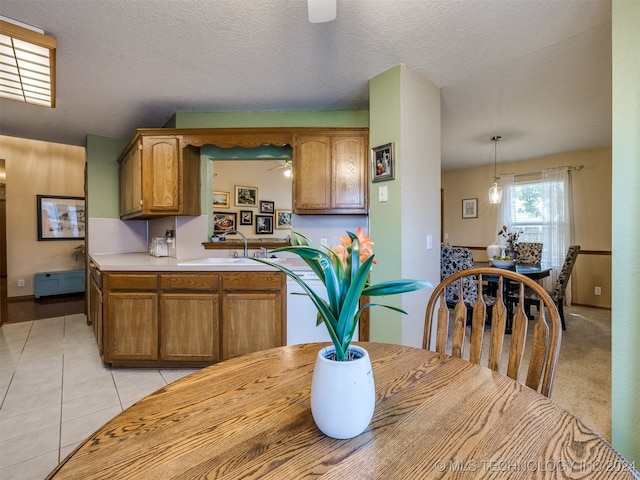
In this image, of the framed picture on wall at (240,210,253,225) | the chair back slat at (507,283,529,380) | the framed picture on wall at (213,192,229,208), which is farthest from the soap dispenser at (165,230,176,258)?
the chair back slat at (507,283,529,380)

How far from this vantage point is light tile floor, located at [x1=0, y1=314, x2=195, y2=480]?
5.40ft

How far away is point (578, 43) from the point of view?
205 centimetres

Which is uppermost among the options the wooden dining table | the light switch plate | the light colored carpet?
the light switch plate

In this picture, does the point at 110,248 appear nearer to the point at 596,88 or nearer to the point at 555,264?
the point at 596,88

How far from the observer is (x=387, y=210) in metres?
2.39

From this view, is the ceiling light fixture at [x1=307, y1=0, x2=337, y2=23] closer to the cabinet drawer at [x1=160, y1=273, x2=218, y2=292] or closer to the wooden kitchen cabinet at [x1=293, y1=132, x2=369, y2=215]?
the wooden kitchen cabinet at [x1=293, y1=132, x2=369, y2=215]

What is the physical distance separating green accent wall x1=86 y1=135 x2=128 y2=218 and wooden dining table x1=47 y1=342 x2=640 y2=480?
12.5 feet

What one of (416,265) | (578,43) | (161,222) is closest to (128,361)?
(161,222)

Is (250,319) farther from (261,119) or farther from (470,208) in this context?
(470,208)

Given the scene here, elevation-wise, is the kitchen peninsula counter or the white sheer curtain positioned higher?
the white sheer curtain

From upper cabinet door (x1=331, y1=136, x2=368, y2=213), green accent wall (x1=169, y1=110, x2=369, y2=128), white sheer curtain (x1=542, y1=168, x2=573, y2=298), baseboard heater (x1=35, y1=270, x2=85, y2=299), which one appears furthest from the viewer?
baseboard heater (x1=35, y1=270, x2=85, y2=299)

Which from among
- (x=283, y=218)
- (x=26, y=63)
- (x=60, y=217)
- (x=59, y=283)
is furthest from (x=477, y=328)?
(x=60, y=217)

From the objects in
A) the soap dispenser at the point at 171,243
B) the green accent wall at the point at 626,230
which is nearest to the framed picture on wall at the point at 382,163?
the green accent wall at the point at 626,230

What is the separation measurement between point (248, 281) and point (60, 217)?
4.74 metres
